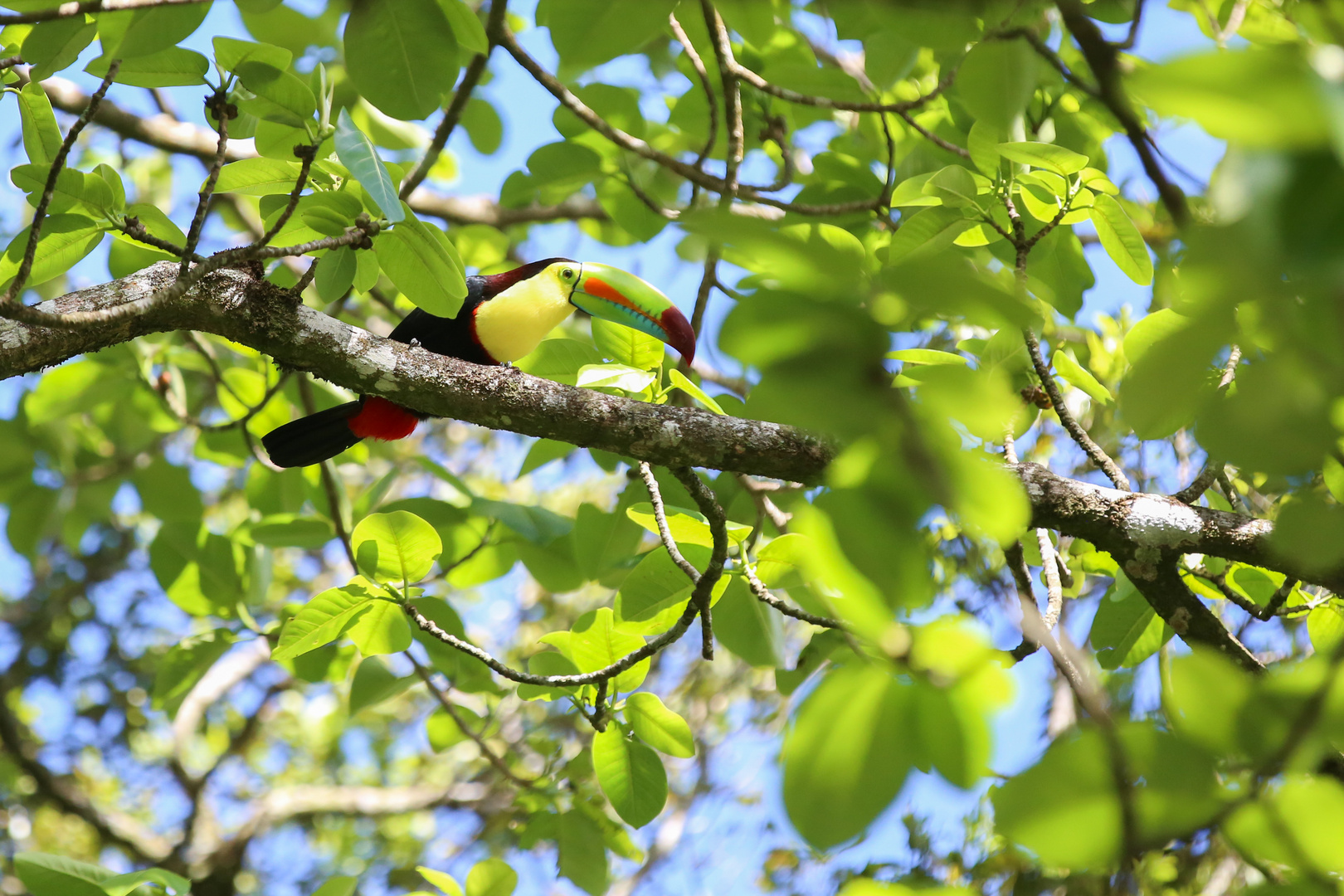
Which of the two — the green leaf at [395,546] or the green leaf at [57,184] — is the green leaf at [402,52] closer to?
the green leaf at [57,184]

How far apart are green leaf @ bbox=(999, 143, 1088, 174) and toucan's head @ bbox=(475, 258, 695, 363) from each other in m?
1.68

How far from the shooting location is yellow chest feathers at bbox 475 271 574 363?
11.8 ft

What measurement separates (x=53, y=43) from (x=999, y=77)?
1784 millimetres

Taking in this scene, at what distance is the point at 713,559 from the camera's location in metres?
2.08

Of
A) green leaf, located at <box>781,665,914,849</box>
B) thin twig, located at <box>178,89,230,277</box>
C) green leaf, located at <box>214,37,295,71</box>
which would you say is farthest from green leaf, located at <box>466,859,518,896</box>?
green leaf, located at <box>214,37,295,71</box>

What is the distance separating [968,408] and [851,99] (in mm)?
2399

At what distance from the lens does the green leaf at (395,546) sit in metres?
2.20

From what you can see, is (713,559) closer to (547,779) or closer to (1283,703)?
(547,779)

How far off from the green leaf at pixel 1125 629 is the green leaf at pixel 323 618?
5.82 feet

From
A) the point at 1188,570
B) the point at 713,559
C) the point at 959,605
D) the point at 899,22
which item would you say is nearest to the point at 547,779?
the point at 713,559

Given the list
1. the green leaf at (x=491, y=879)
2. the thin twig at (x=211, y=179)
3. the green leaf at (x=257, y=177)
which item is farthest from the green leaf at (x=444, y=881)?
the green leaf at (x=257, y=177)

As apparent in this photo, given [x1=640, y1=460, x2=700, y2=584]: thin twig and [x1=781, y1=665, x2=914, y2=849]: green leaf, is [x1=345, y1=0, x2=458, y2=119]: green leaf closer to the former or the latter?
[x1=640, y1=460, x2=700, y2=584]: thin twig

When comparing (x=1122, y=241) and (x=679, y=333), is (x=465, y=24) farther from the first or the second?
(x=679, y=333)

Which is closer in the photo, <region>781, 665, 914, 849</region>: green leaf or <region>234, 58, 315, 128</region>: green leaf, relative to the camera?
<region>781, 665, 914, 849</region>: green leaf
